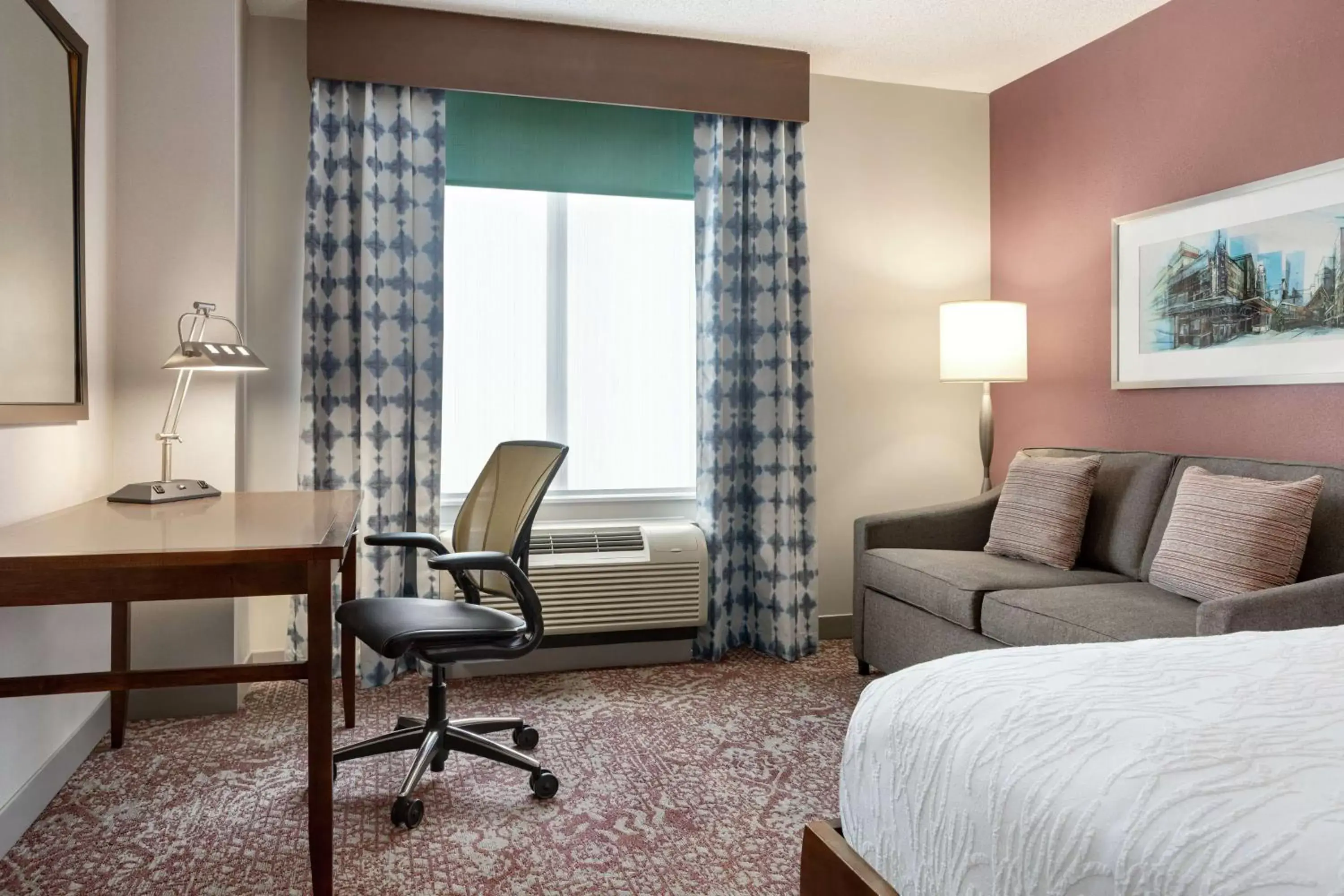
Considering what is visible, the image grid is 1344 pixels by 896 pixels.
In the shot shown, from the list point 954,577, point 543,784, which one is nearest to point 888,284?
point 954,577

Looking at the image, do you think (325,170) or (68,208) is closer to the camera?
(68,208)

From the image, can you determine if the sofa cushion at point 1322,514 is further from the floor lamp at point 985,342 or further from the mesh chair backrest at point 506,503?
the mesh chair backrest at point 506,503

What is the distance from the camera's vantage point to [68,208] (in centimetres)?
251

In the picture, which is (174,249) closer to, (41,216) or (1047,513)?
(41,216)

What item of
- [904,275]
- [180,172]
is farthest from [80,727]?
[904,275]

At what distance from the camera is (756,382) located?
3.93 m

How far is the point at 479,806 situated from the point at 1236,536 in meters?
2.21

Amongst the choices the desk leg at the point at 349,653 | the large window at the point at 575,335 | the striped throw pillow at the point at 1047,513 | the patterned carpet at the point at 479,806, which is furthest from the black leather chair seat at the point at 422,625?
the striped throw pillow at the point at 1047,513

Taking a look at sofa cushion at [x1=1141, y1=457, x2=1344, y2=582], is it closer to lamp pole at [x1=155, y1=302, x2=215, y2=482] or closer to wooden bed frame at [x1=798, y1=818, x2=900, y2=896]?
A: wooden bed frame at [x1=798, y1=818, x2=900, y2=896]

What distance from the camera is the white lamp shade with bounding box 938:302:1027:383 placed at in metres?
3.75

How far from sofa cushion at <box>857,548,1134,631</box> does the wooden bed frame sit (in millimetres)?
1570

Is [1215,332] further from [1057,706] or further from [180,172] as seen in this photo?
[180,172]

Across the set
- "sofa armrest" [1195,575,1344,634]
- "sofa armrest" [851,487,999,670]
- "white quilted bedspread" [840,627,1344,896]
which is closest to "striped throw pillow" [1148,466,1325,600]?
"sofa armrest" [1195,575,1344,634]

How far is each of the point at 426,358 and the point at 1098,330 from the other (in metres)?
2.75
